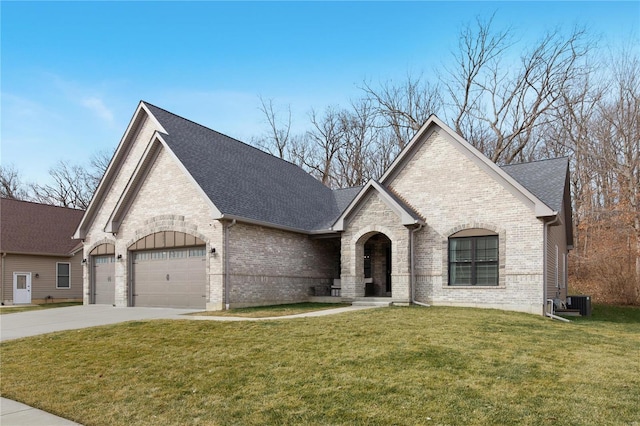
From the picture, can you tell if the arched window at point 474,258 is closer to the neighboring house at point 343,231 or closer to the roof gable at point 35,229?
the neighboring house at point 343,231

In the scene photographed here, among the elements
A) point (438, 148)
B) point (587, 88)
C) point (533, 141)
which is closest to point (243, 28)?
point (438, 148)

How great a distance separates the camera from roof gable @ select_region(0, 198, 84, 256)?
88.5 feet

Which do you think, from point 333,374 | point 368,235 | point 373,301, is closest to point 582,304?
point 373,301

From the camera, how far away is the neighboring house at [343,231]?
1658 cm

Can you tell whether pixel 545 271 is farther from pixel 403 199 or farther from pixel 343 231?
pixel 343 231

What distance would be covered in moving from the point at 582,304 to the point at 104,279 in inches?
831

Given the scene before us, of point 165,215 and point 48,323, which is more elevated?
point 165,215

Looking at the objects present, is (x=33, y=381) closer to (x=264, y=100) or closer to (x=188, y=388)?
(x=188, y=388)

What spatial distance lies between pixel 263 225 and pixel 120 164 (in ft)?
31.0

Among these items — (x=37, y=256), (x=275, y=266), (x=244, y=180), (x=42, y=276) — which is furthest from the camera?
(x=42, y=276)

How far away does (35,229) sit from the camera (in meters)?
28.8

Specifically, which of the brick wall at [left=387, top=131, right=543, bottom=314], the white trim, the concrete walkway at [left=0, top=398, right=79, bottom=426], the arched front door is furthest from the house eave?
the concrete walkway at [left=0, top=398, right=79, bottom=426]

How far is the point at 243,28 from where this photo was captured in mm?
15594

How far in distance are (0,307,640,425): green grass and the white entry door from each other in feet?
57.4
